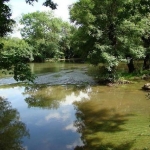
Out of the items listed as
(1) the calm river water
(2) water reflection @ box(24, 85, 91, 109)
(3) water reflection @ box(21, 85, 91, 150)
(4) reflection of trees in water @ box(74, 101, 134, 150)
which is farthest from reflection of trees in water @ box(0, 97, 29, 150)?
(4) reflection of trees in water @ box(74, 101, 134, 150)

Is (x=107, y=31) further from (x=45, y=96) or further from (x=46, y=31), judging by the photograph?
(x=46, y=31)

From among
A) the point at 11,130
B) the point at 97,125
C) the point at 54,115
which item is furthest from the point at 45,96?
the point at 97,125

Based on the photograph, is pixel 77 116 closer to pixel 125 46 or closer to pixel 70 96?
pixel 70 96

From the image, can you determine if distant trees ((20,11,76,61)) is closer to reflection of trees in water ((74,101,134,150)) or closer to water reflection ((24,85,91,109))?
water reflection ((24,85,91,109))

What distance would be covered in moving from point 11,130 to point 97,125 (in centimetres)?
472

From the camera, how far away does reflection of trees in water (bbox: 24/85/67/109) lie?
18861 mm

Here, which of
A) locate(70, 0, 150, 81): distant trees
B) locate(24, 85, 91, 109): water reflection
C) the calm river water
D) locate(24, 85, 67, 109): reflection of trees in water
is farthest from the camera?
locate(70, 0, 150, 81): distant trees

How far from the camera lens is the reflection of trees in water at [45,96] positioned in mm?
18861

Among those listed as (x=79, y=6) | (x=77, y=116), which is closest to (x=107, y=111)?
(x=77, y=116)

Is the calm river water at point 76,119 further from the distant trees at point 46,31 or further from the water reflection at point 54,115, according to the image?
the distant trees at point 46,31

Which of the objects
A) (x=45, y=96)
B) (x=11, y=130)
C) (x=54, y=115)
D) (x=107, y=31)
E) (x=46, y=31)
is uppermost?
(x=46, y=31)

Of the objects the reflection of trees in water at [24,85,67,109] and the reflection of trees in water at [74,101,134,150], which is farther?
the reflection of trees in water at [24,85,67,109]

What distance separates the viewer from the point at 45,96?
70.5 ft

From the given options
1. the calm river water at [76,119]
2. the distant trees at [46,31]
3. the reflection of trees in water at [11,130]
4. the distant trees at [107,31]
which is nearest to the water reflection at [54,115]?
the calm river water at [76,119]
